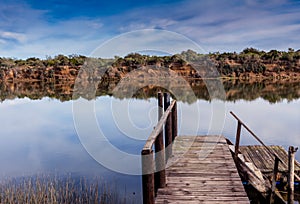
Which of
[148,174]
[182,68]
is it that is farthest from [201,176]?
[182,68]

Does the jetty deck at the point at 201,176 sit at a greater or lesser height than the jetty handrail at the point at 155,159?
lesser

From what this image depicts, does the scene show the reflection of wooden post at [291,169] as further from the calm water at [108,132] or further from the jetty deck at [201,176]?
the calm water at [108,132]

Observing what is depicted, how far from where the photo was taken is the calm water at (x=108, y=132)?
28.2ft

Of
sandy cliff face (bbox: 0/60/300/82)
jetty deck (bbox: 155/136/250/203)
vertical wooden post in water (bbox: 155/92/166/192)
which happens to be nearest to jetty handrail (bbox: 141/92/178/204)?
vertical wooden post in water (bbox: 155/92/166/192)

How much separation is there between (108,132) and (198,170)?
7.39 m

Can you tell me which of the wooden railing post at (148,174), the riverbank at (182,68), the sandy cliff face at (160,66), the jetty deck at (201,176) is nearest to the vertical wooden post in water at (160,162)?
the jetty deck at (201,176)

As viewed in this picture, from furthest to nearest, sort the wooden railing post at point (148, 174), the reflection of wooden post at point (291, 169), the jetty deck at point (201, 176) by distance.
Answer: the reflection of wooden post at point (291, 169), the jetty deck at point (201, 176), the wooden railing post at point (148, 174)

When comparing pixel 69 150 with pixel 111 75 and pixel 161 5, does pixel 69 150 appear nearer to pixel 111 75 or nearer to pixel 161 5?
pixel 161 5

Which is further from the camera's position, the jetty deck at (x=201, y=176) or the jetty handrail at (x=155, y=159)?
the jetty deck at (x=201, y=176)

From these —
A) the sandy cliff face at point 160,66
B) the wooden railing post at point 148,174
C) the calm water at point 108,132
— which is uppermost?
the sandy cliff face at point 160,66

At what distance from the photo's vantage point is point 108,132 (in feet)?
40.2

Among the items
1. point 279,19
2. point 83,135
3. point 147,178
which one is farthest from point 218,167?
point 279,19

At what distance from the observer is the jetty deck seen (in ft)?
13.8

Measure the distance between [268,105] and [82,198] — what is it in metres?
16.5
